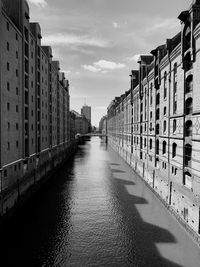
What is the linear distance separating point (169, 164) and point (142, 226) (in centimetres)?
793

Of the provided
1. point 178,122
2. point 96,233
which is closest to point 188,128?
point 178,122

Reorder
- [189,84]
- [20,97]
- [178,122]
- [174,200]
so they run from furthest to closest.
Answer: [20,97] < [174,200] < [178,122] < [189,84]

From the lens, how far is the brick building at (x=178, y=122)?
A: 1931 centimetres

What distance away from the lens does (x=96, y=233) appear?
21.6m

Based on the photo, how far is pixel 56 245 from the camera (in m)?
19.6

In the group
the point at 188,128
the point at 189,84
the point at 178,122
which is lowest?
the point at 188,128

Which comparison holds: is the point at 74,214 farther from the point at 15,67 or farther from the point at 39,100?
the point at 39,100

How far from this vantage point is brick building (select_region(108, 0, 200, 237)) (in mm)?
19312

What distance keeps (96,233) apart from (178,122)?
1401 cm

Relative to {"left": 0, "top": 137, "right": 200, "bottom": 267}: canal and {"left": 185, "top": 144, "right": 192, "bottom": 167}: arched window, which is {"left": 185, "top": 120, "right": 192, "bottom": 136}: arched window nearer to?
{"left": 185, "top": 144, "right": 192, "bottom": 167}: arched window

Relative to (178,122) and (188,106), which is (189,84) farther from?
(178,122)

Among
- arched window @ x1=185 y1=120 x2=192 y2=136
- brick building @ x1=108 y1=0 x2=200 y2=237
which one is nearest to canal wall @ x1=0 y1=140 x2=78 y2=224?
brick building @ x1=108 y1=0 x2=200 y2=237

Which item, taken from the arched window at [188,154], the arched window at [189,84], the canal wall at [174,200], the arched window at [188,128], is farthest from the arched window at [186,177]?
the arched window at [189,84]

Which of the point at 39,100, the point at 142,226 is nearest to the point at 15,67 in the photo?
the point at 39,100
